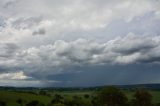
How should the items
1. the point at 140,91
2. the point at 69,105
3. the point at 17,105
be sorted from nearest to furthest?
the point at 140,91
the point at 69,105
the point at 17,105

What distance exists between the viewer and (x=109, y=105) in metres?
137

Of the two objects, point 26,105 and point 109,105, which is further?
point 26,105

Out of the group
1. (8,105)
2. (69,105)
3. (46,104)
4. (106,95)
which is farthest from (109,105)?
(8,105)

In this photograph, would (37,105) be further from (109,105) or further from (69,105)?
(109,105)

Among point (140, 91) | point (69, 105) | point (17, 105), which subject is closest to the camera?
point (140, 91)

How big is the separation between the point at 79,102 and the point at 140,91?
2639 inches

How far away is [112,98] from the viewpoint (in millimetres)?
137375

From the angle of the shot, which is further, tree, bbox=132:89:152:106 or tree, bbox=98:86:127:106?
tree, bbox=98:86:127:106

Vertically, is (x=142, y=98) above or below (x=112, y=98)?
below

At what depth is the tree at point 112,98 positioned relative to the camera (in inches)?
5389

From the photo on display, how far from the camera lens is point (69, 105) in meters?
184

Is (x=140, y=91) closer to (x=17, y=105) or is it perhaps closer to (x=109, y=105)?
(x=109, y=105)

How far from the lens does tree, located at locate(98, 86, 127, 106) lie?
137 metres

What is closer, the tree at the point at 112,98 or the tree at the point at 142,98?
the tree at the point at 142,98
